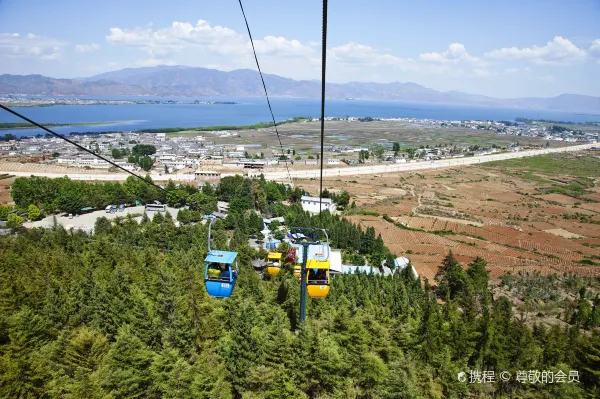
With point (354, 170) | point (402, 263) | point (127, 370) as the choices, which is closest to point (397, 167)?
point (354, 170)

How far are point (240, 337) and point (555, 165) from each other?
9259 cm

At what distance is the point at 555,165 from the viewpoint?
8144 centimetres

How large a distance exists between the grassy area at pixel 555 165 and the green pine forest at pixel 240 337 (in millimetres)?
64396

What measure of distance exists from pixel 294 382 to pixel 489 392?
8.25m

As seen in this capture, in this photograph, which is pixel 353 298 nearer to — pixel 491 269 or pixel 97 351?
pixel 97 351

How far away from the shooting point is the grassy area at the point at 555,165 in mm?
74562

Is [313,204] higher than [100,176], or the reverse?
[100,176]

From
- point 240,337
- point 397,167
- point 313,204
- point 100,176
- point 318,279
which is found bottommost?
point 313,204

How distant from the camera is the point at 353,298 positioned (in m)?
18.3

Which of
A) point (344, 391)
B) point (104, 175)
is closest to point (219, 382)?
point (344, 391)

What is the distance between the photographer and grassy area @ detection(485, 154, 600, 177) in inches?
2936

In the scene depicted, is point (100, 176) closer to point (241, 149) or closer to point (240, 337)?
point (241, 149)

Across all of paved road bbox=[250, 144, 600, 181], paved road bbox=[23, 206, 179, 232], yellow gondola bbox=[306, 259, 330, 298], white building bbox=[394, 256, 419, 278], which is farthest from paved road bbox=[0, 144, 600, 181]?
yellow gondola bbox=[306, 259, 330, 298]

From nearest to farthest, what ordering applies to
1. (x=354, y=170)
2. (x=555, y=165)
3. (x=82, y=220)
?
(x=82, y=220) < (x=354, y=170) < (x=555, y=165)
